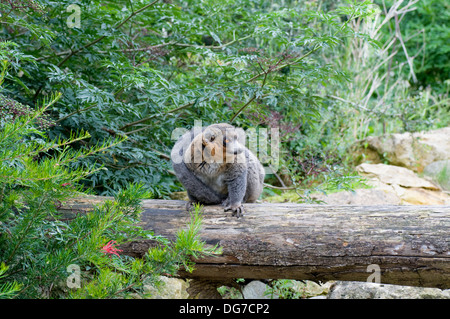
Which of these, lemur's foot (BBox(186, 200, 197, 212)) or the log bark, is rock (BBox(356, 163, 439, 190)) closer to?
the log bark

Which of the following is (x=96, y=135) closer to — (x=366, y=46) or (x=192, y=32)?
(x=192, y=32)

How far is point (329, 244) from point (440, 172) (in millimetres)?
4615

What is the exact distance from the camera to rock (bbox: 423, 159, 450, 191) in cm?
638

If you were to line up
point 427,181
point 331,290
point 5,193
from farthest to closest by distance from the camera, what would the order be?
point 427,181 → point 331,290 → point 5,193

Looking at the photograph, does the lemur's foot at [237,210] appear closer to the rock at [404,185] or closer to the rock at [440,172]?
the rock at [404,185]

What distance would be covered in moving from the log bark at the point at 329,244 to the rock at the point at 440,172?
397 cm

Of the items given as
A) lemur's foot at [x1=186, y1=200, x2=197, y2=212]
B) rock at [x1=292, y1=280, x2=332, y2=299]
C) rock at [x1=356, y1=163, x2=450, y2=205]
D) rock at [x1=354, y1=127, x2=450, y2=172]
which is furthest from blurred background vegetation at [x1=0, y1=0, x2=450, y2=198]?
rock at [x1=354, y1=127, x2=450, y2=172]

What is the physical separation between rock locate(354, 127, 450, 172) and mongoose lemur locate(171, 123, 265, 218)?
390cm

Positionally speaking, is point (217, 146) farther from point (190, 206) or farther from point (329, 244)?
point (329, 244)

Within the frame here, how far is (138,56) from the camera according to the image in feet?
14.7

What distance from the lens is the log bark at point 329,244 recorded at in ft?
8.71

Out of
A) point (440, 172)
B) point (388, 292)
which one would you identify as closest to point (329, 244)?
point (388, 292)
